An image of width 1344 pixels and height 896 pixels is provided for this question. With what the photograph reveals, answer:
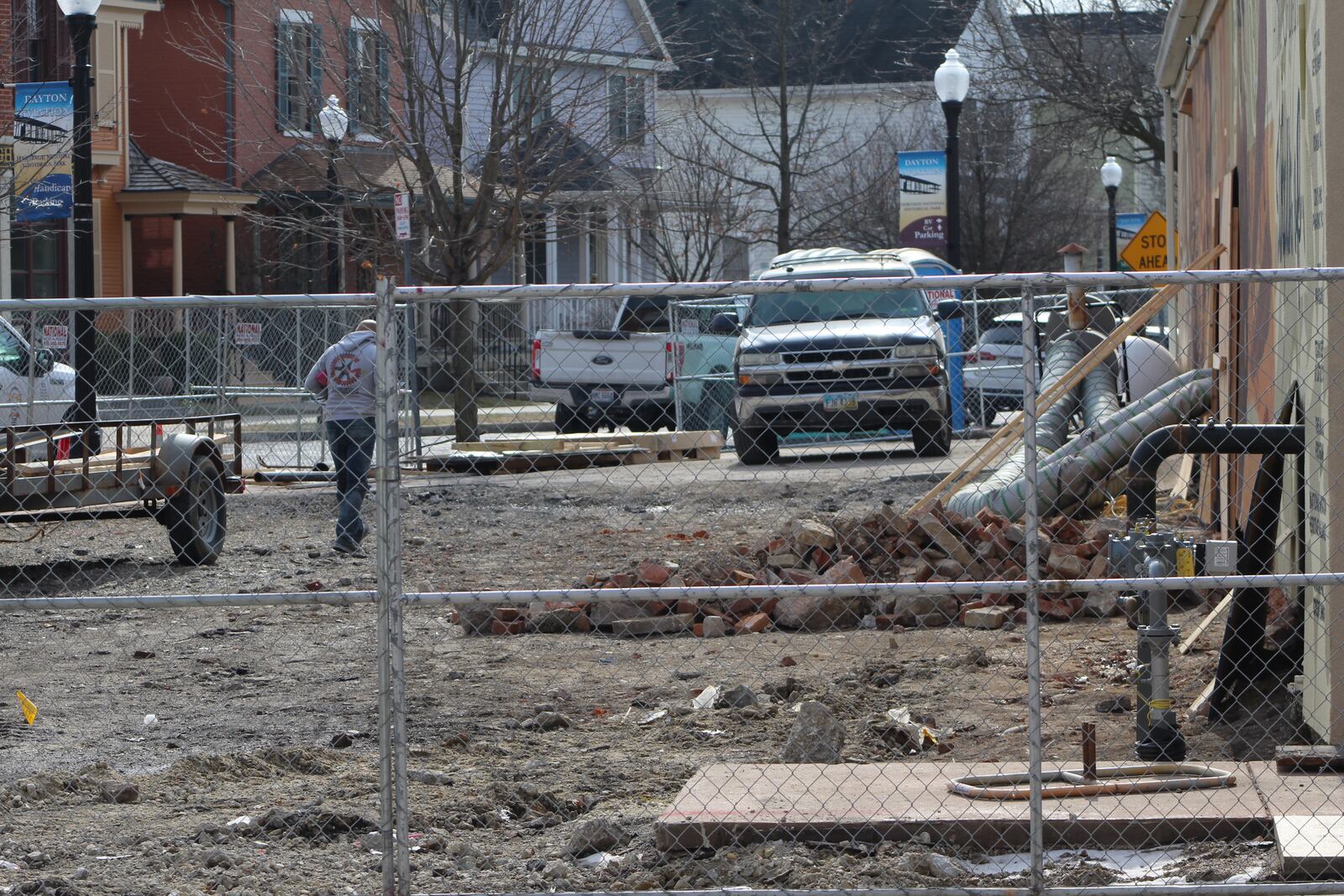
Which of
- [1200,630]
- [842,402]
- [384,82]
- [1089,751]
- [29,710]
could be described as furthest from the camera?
[384,82]

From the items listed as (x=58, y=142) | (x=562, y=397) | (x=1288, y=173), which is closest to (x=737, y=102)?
(x=562, y=397)

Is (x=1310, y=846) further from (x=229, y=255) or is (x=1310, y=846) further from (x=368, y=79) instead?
(x=229, y=255)

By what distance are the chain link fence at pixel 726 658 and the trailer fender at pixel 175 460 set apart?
0.02 metres

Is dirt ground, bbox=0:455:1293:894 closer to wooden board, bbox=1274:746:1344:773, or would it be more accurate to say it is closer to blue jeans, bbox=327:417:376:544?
blue jeans, bbox=327:417:376:544

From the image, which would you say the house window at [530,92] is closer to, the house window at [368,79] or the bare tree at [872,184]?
the house window at [368,79]

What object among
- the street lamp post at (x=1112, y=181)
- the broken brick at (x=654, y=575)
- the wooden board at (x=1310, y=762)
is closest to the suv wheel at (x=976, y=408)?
the street lamp post at (x=1112, y=181)

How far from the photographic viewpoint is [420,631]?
9625mm

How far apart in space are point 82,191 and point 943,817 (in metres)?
12.3

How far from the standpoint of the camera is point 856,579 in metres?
9.33

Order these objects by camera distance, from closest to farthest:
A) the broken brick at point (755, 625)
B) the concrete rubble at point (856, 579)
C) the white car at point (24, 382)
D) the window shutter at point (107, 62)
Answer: the broken brick at point (755, 625) → the concrete rubble at point (856, 579) → the white car at point (24, 382) → the window shutter at point (107, 62)

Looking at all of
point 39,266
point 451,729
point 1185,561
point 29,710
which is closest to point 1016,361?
point 39,266

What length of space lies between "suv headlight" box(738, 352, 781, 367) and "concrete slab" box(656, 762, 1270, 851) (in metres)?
11.4

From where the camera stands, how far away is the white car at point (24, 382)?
15031 millimetres

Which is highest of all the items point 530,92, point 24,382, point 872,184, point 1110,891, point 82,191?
point 872,184
